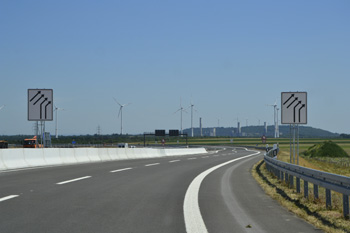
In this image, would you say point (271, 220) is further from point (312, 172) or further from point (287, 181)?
point (287, 181)

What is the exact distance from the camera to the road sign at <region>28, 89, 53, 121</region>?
86.6ft

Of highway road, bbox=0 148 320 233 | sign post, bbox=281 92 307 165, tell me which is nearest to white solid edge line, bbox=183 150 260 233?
highway road, bbox=0 148 320 233

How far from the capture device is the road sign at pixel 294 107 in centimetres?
2072

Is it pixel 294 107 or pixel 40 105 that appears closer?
pixel 294 107

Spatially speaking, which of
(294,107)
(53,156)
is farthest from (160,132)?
(294,107)

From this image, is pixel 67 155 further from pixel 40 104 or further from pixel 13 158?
pixel 13 158

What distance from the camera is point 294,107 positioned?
2091 cm

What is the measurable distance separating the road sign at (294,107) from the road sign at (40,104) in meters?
12.3

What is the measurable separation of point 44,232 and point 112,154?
28.3 metres

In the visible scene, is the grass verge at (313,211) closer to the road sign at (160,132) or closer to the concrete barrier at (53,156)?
the concrete barrier at (53,156)

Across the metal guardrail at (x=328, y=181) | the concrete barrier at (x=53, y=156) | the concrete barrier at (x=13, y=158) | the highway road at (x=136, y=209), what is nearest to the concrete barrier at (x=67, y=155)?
the concrete barrier at (x=53, y=156)

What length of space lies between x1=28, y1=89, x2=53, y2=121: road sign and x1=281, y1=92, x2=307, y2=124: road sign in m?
12.3

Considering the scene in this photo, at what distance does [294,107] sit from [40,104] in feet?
43.9

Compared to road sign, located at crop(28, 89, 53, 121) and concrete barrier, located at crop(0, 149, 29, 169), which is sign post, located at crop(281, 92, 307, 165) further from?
road sign, located at crop(28, 89, 53, 121)
